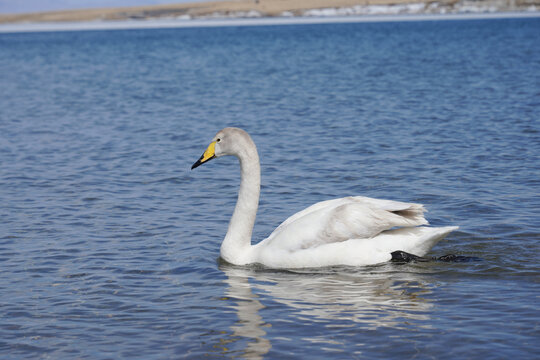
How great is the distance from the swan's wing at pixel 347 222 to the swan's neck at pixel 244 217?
0.46 m

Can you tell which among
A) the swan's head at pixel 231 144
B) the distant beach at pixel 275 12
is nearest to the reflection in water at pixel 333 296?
the swan's head at pixel 231 144

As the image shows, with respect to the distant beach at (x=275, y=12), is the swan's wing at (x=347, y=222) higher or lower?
lower

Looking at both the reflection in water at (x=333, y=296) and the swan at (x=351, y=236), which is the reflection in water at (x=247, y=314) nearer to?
the reflection in water at (x=333, y=296)

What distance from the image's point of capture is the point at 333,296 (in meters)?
7.08

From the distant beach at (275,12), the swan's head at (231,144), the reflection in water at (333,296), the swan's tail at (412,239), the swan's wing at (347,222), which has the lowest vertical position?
the reflection in water at (333,296)

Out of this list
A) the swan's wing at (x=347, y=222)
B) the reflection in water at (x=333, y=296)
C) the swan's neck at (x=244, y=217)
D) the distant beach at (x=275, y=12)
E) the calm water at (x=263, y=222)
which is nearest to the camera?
the calm water at (x=263, y=222)

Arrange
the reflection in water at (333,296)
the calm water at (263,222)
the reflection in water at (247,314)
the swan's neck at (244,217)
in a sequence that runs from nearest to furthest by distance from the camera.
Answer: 1. the reflection in water at (247,314)
2. the calm water at (263,222)
3. the reflection in water at (333,296)
4. the swan's neck at (244,217)

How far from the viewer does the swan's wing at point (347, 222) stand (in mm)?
7730

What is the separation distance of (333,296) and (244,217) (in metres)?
1.64

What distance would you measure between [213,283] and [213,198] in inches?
144

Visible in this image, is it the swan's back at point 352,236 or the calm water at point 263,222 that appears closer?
the calm water at point 263,222

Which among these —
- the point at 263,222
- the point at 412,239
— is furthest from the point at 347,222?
the point at 263,222

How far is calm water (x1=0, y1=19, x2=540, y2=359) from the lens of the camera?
6.27 metres

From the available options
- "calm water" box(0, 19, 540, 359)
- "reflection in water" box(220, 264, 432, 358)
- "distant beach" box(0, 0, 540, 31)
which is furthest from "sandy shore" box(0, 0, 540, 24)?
"reflection in water" box(220, 264, 432, 358)
